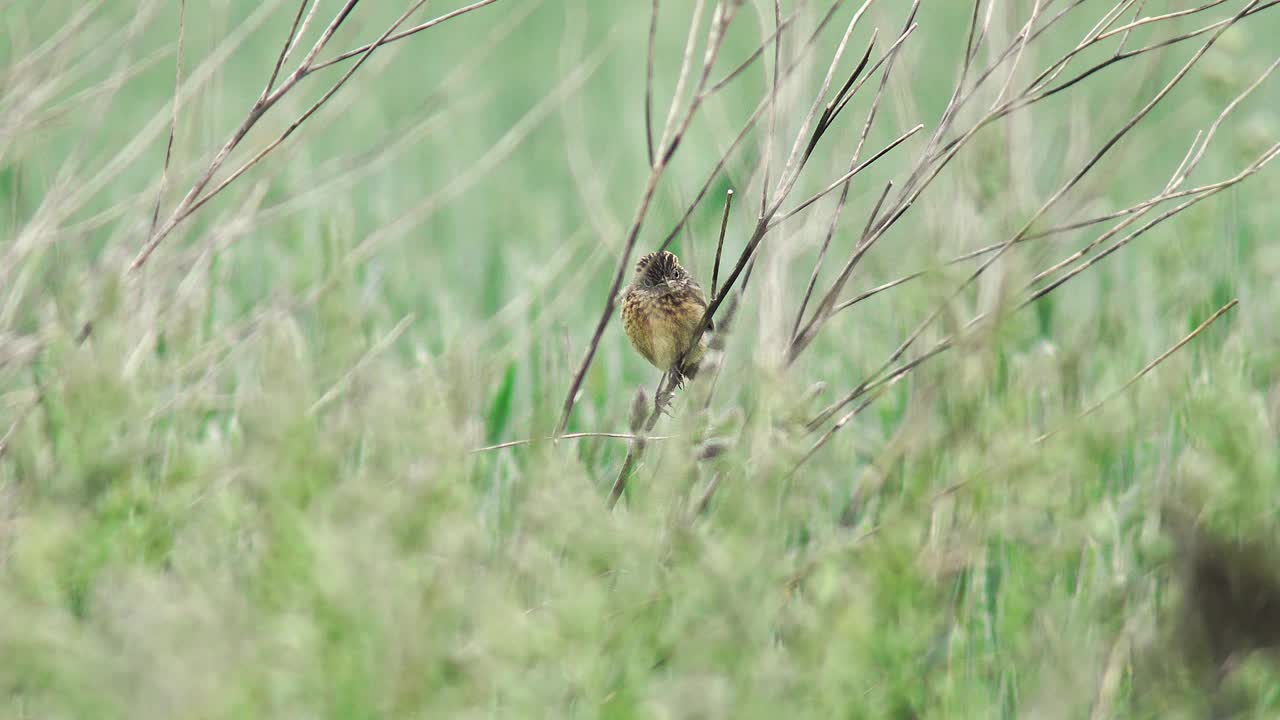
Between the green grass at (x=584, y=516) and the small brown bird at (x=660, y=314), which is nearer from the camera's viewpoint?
the green grass at (x=584, y=516)

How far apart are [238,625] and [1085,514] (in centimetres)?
128

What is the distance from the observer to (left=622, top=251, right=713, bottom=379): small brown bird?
3.43 m

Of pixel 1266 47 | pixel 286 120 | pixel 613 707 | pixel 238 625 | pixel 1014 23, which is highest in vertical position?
pixel 286 120

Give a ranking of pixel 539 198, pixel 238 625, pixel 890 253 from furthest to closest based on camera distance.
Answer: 1. pixel 539 198
2. pixel 890 253
3. pixel 238 625

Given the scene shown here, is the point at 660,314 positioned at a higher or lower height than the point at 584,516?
lower

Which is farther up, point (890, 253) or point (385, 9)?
point (385, 9)

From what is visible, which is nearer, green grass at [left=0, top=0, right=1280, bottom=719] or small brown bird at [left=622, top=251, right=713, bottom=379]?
green grass at [left=0, top=0, right=1280, bottom=719]

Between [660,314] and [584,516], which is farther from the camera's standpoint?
[660,314]

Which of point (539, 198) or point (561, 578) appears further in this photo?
point (539, 198)

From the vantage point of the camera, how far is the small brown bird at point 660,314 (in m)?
3.43

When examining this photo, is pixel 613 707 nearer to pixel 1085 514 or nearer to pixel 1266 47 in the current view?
pixel 1085 514

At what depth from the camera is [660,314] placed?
A: 347cm

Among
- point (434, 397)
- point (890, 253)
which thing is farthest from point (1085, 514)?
point (890, 253)

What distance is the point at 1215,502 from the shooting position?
196cm
